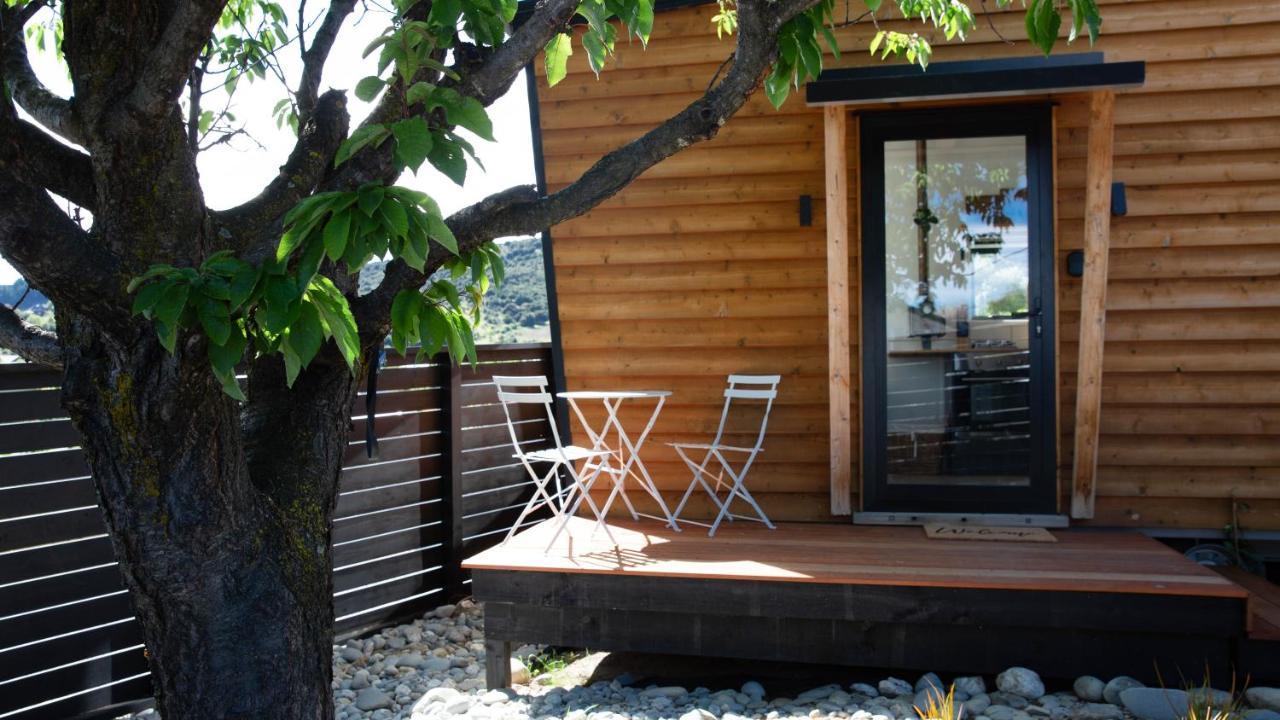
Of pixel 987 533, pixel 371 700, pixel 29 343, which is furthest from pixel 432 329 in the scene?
pixel 987 533

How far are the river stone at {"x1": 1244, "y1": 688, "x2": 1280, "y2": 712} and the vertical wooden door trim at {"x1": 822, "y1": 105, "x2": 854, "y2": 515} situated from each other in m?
2.13

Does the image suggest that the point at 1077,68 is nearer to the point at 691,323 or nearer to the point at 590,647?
the point at 691,323

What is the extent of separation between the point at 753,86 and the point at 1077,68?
10.5 feet

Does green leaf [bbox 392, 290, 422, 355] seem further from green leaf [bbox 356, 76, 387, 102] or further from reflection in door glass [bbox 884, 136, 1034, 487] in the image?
reflection in door glass [bbox 884, 136, 1034, 487]

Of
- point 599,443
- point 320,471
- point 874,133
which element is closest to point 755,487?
point 599,443

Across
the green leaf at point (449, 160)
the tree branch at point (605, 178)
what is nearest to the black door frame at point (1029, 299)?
the tree branch at point (605, 178)

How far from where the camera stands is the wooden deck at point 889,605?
439cm

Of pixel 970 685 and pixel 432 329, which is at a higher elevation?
pixel 432 329

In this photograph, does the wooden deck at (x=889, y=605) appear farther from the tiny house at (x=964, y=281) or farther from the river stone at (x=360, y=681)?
the river stone at (x=360, y=681)

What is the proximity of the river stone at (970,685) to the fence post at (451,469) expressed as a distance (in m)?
3.23

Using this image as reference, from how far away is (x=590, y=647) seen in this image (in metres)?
4.93

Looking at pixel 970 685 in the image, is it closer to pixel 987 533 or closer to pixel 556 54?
pixel 987 533

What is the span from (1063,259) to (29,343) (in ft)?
16.0

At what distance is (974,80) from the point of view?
5.25 m
